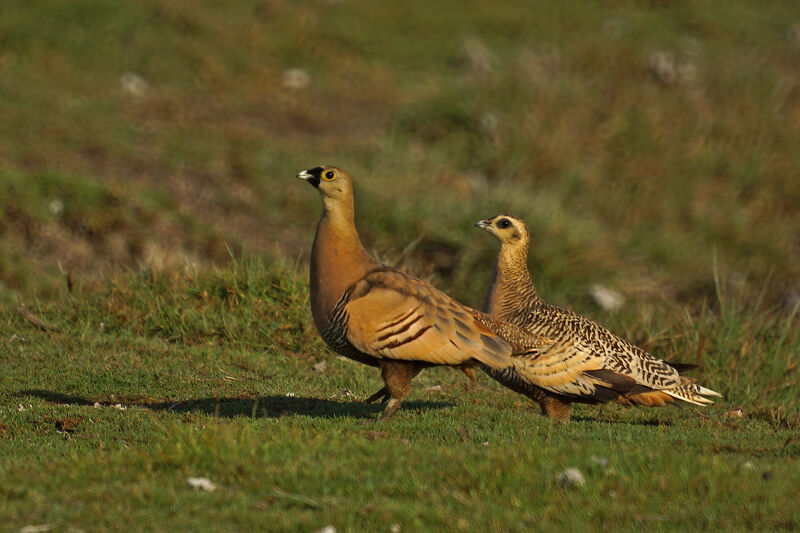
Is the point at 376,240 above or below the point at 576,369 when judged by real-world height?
below

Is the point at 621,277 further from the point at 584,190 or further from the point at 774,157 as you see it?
the point at 774,157

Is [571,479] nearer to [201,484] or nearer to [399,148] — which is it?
[201,484]

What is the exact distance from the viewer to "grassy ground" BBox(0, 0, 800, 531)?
641 cm

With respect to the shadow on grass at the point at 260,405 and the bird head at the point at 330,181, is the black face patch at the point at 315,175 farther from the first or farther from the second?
the shadow on grass at the point at 260,405

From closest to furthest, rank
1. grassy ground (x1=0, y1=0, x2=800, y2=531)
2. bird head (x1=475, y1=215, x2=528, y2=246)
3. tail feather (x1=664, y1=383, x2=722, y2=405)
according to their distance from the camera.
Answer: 1. grassy ground (x1=0, y1=0, x2=800, y2=531)
2. tail feather (x1=664, y1=383, x2=722, y2=405)
3. bird head (x1=475, y1=215, x2=528, y2=246)

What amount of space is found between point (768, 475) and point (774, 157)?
13.9 m

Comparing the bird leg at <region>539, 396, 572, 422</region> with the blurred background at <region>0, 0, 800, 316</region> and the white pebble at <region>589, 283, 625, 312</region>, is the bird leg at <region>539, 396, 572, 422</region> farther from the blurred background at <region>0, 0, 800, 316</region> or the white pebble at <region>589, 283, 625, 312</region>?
the white pebble at <region>589, 283, 625, 312</region>

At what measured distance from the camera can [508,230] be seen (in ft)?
32.1

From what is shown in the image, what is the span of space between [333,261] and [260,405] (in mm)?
1625

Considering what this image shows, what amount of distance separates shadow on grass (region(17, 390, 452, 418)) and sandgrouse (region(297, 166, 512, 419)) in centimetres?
66

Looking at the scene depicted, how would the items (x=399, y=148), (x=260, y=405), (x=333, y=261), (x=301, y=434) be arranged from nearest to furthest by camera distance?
(x=301, y=434)
(x=333, y=261)
(x=260, y=405)
(x=399, y=148)

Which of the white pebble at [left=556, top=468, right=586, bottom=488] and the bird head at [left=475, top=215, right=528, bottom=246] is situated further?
the bird head at [left=475, top=215, right=528, bottom=246]

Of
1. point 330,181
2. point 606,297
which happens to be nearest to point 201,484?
point 330,181

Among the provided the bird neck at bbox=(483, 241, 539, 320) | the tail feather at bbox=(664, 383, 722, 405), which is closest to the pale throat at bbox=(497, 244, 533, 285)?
the bird neck at bbox=(483, 241, 539, 320)
